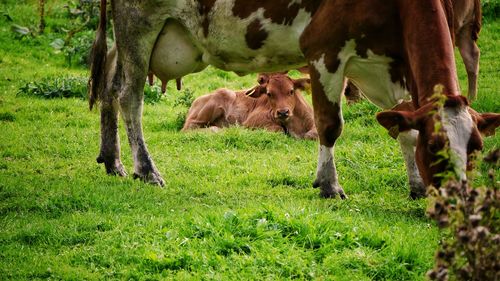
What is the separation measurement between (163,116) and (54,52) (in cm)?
485

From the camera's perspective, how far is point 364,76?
914 cm

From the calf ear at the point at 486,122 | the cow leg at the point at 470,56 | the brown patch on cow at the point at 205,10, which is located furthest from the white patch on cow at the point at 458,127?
the cow leg at the point at 470,56

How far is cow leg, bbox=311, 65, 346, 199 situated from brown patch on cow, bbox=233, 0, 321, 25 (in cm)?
64

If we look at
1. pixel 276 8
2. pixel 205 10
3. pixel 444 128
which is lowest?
pixel 444 128

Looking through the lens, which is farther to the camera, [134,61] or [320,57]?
[134,61]

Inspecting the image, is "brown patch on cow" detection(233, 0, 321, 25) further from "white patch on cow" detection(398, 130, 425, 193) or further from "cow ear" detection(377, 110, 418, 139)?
"cow ear" detection(377, 110, 418, 139)

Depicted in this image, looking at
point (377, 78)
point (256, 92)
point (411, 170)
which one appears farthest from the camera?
point (256, 92)

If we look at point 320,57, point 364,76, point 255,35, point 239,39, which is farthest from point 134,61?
point 364,76

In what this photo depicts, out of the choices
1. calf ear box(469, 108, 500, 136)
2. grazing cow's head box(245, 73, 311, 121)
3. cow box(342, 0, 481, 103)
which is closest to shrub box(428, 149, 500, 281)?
calf ear box(469, 108, 500, 136)

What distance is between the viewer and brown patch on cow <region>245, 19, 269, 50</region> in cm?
965

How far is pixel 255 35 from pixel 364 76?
1322 millimetres

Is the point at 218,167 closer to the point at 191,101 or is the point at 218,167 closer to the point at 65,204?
the point at 65,204

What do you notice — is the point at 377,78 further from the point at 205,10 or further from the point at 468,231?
the point at 468,231

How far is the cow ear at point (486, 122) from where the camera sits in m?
7.42
